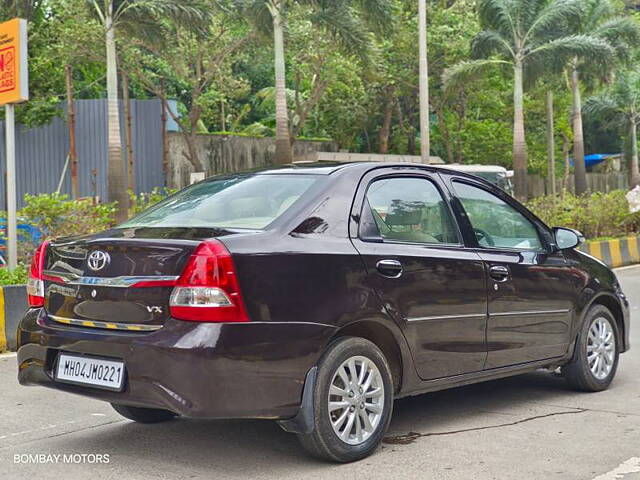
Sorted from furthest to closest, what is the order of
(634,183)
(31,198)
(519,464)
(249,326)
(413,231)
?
(634,183), (31,198), (413,231), (519,464), (249,326)

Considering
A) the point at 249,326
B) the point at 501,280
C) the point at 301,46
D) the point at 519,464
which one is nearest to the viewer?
the point at 249,326

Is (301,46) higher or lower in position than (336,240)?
higher

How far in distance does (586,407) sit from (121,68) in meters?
25.5

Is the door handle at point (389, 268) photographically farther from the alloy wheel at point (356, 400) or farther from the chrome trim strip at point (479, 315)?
the alloy wheel at point (356, 400)

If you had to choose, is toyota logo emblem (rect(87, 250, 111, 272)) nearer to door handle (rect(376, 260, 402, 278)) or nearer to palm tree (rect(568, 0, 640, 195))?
door handle (rect(376, 260, 402, 278))

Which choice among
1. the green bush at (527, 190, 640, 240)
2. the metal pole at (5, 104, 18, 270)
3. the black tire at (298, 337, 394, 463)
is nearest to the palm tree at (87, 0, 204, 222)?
the green bush at (527, 190, 640, 240)

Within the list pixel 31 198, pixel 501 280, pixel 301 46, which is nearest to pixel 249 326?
pixel 501 280

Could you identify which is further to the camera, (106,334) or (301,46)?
(301,46)

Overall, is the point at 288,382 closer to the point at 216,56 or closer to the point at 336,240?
the point at 336,240

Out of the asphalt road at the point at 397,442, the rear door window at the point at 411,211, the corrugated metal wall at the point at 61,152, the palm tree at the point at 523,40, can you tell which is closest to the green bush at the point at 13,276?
the asphalt road at the point at 397,442

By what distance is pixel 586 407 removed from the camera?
6105 millimetres

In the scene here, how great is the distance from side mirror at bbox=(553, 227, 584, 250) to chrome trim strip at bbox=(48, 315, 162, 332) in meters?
3.05

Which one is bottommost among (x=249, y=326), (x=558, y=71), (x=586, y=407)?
(x=586, y=407)

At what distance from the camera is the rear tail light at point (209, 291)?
4.36 metres
